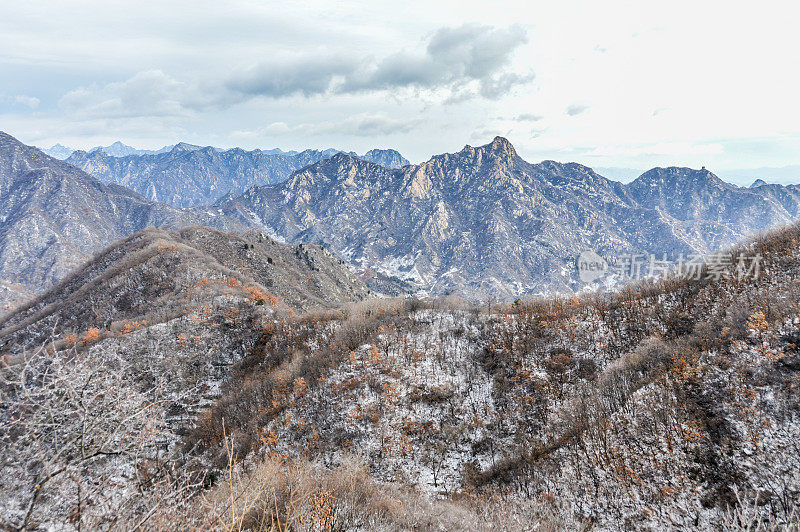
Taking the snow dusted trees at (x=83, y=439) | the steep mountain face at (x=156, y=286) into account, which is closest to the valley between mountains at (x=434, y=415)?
the snow dusted trees at (x=83, y=439)

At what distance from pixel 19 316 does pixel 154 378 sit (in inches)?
3300

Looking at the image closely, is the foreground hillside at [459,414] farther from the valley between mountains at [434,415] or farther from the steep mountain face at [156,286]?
the steep mountain face at [156,286]

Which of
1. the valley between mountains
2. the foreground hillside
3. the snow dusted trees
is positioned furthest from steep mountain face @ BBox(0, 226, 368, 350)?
the snow dusted trees

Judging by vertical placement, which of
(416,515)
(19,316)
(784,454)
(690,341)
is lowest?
(19,316)

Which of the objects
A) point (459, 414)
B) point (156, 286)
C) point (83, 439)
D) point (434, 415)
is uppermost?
point (83, 439)

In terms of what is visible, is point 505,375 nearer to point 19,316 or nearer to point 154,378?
point 154,378

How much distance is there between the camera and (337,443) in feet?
84.0

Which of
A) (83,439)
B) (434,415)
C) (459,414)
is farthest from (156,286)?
(83,439)

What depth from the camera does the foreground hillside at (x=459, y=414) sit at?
1397 cm

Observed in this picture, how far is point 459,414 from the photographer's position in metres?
27.3

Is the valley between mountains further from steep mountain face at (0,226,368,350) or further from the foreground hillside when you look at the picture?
steep mountain face at (0,226,368,350)

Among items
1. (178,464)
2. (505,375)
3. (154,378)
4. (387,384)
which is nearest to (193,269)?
(154,378)

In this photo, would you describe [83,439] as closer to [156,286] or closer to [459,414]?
[459,414]

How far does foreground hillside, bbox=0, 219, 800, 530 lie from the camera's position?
1397cm
